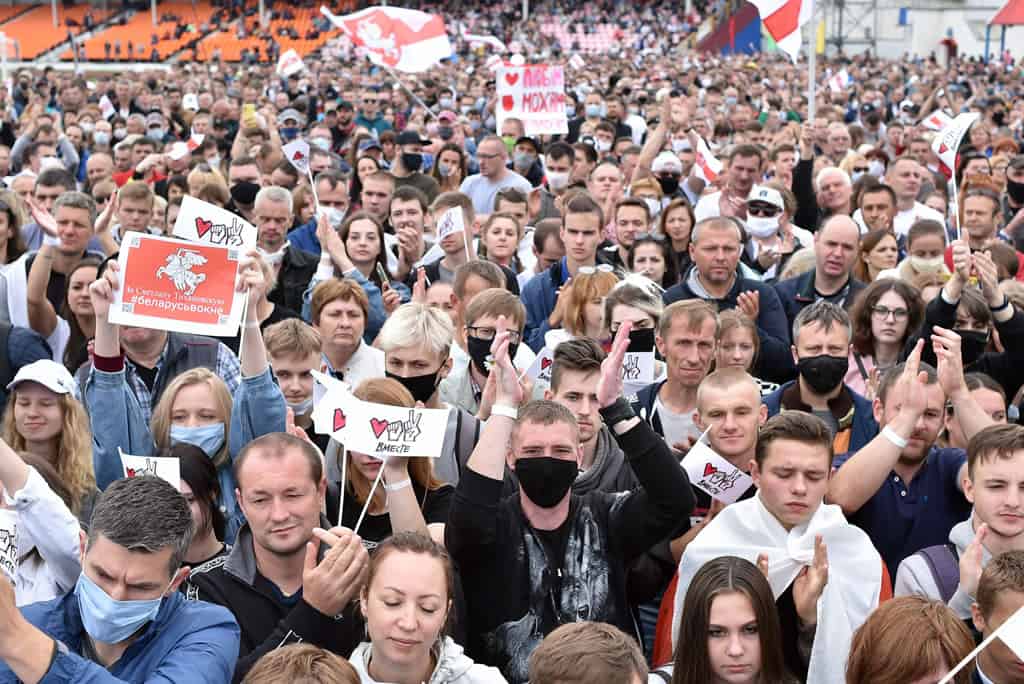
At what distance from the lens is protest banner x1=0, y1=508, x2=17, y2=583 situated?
3717 millimetres

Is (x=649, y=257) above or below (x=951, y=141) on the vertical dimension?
below

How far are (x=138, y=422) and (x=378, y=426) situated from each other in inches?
55.7

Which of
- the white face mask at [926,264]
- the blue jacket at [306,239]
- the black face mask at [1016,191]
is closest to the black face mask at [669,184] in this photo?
the black face mask at [1016,191]

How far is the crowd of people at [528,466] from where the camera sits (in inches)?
138

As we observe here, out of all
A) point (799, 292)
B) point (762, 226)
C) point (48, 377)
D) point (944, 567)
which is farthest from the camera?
point (762, 226)

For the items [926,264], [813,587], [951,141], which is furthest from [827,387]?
[951,141]

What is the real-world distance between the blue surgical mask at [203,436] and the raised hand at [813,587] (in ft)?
6.89

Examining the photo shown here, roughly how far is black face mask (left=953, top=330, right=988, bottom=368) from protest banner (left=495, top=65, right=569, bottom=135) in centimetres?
730

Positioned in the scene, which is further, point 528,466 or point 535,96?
point 535,96

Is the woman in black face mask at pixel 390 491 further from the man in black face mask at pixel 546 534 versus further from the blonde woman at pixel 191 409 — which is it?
the blonde woman at pixel 191 409

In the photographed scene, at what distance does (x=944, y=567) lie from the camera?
414 cm

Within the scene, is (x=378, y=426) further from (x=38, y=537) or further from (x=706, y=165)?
(x=706, y=165)

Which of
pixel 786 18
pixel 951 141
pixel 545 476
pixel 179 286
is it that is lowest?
pixel 545 476

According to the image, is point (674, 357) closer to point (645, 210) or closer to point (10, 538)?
point (10, 538)
